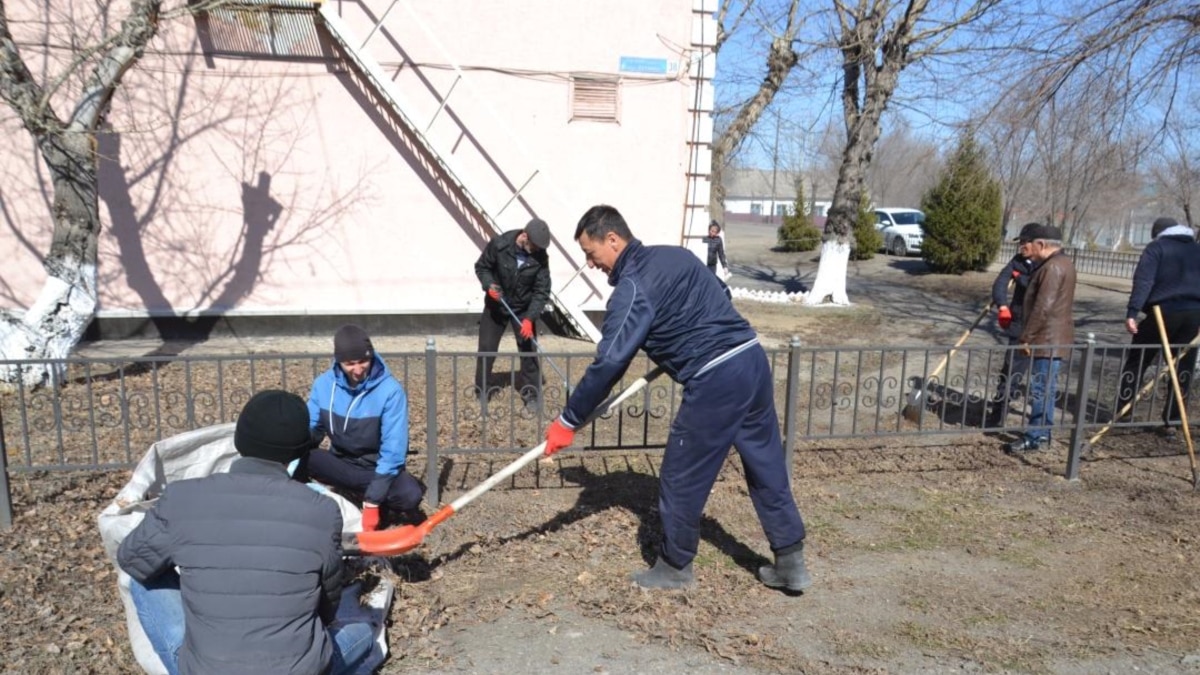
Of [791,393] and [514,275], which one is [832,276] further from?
[791,393]

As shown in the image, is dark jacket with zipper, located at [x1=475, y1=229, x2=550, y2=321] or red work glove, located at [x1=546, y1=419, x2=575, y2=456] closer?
red work glove, located at [x1=546, y1=419, x2=575, y2=456]

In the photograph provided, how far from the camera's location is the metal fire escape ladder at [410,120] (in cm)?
893

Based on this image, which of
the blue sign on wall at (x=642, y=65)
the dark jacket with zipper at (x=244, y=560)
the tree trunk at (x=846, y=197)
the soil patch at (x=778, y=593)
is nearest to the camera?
the dark jacket with zipper at (x=244, y=560)

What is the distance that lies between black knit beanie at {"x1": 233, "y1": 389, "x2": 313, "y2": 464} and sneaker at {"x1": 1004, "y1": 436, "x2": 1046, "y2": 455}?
17.5 ft

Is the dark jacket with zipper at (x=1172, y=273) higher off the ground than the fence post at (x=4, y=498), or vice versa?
the dark jacket with zipper at (x=1172, y=273)

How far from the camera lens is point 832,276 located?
1401 cm

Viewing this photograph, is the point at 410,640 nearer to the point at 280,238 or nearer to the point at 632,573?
the point at 632,573

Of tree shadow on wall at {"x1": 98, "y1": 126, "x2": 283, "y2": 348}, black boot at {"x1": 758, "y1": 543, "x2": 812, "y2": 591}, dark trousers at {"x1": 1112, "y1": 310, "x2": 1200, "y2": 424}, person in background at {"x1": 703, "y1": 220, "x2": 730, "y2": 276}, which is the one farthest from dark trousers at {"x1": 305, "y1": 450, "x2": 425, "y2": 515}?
person in background at {"x1": 703, "y1": 220, "x2": 730, "y2": 276}

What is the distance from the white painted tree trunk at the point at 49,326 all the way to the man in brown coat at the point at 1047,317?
7.49 m

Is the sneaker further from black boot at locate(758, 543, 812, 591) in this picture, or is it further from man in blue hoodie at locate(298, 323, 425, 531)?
man in blue hoodie at locate(298, 323, 425, 531)

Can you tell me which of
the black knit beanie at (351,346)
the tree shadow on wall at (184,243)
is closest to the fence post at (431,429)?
the black knit beanie at (351,346)

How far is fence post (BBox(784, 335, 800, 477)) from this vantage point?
4.77m

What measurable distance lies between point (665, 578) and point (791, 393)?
5.04 feet

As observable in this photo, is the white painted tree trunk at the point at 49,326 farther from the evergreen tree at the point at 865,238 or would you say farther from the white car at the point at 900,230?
the white car at the point at 900,230
